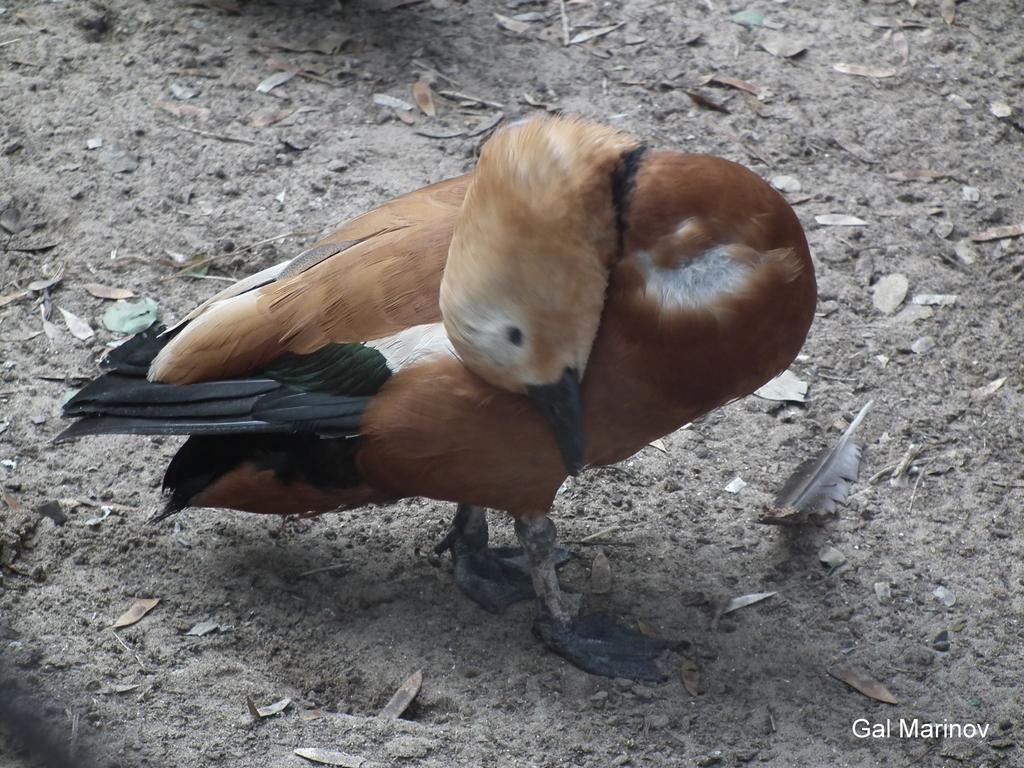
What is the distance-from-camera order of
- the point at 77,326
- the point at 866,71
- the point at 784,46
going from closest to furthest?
the point at 77,326 < the point at 866,71 < the point at 784,46

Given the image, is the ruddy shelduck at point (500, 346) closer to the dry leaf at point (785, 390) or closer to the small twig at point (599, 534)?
the small twig at point (599, 534)

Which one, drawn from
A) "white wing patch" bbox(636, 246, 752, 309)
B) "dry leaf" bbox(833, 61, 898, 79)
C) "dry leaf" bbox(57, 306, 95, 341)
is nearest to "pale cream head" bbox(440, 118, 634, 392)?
"white wing patch" bbox(636, 246, 752, 309)

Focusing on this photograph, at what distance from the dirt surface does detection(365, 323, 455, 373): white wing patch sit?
955mm

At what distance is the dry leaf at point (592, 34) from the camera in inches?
230

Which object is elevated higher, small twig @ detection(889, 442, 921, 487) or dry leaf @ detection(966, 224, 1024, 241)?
dry leaf @ detection(966, 224, 1024, 241)

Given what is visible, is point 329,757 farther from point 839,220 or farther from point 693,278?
point 839,220

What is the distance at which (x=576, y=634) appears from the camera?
3.44 meters

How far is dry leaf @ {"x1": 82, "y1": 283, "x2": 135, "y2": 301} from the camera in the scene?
4547 mm

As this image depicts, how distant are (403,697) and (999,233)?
3.22 metres

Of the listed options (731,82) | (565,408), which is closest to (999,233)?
(731,82)

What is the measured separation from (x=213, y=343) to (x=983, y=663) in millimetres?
2457

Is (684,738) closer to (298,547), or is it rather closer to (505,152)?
(298,547)

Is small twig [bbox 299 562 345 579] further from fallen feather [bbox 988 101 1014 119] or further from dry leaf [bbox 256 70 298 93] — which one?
fallen feather [bbox 988 101 1014 119]

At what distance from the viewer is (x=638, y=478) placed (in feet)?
13.1
